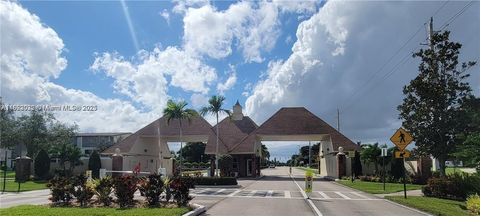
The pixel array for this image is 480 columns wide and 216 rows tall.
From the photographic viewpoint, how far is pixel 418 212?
17578mm

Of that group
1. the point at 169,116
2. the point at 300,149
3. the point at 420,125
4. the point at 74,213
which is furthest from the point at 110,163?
the point at 300,149

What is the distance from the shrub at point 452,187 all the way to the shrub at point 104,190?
16.3 m

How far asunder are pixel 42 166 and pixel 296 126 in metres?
27.8

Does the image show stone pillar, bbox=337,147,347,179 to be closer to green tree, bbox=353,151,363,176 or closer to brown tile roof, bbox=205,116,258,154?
green tree, bbox=353,151,363,176

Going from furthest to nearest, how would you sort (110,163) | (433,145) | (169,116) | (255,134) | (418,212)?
(255,134) → (110,163) → (169,116) → (433,145) → (418,212)

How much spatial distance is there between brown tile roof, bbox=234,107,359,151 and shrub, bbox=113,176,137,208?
39975mm

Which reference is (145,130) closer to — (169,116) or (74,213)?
(169,116)

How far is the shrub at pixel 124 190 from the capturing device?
16.6 meters

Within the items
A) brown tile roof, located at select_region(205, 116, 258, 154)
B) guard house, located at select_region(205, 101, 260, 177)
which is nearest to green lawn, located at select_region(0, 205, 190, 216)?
guard house, located at select_region(205, 101, 260, 177)

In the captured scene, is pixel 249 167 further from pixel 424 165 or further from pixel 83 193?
pixel 83 193

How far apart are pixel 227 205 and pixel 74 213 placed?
6850 mm

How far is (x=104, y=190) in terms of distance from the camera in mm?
17125

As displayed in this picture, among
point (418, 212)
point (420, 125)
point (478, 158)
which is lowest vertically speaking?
point (418, 212)

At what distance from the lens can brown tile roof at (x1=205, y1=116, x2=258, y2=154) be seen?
56.2 m
